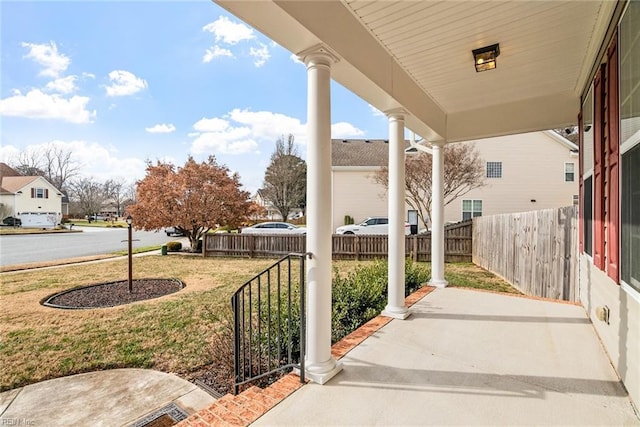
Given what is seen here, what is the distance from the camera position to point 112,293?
6.54 m

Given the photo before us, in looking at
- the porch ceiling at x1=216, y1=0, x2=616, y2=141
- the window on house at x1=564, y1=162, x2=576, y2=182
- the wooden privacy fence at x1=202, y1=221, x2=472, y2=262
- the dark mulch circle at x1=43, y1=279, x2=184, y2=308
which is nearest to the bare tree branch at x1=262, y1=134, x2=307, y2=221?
the wooden privacy fence at x1=202, y1=221, x2=472, y2=262

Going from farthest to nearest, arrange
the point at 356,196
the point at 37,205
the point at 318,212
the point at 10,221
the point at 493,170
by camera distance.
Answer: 1. the point at 37,205
2. the point at 10,221
3. the point at 356,196
4. the point at 493,170
5. the point at 318,212

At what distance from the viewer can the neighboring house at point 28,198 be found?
2548 centimetres

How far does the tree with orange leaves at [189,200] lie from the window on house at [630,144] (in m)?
11.7

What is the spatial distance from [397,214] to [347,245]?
7.59 meters

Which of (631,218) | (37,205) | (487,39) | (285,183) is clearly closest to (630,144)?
(631,218)

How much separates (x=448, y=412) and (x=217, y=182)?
11856mm

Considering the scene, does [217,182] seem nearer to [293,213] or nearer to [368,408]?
[368,408]

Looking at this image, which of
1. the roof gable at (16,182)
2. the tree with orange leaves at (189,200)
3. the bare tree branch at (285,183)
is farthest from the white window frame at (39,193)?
the tree with orange leaves at (189,200)

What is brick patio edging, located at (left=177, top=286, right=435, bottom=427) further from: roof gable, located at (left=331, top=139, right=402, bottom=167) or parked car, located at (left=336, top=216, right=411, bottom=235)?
roof gable, located at (left=331, top=139, right=402, bottom=167)

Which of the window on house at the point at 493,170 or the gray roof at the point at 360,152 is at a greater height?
the gray roof at the point at 360,152

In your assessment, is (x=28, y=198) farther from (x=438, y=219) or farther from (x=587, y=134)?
(x=587, y=134)

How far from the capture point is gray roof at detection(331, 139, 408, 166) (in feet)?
56.2

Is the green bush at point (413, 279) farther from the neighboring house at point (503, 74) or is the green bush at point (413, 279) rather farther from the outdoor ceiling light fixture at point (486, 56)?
the outdoor ceiling light fixture at point (486, 56)
